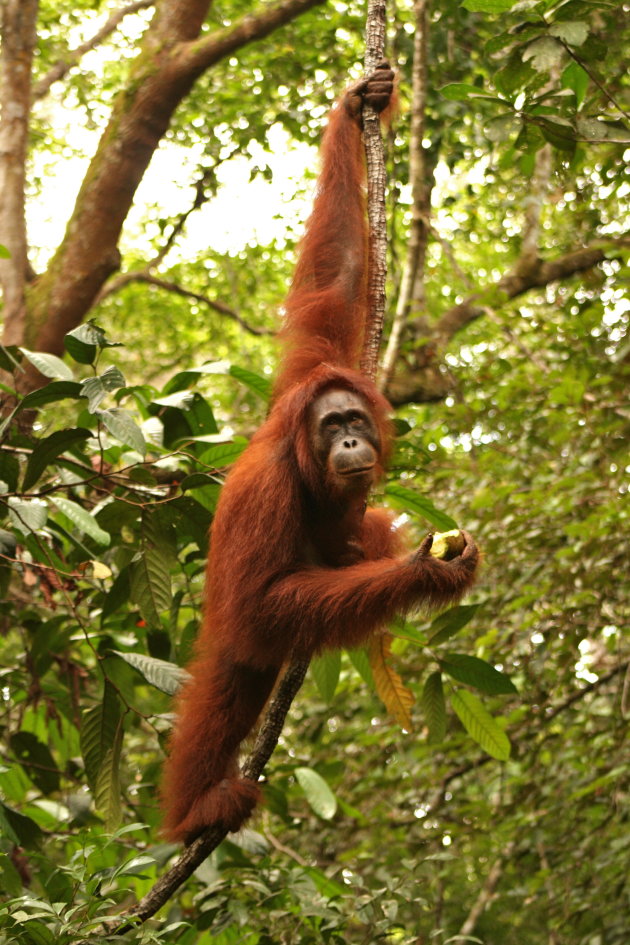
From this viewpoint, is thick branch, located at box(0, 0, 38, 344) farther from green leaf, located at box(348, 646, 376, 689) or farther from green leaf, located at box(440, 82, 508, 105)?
green leaf, located at box(440, 82, 508, 105)

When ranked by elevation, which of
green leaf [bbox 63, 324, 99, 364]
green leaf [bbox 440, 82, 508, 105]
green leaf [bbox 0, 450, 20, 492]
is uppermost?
green leaf [bbox 440, 82, 508, 105]

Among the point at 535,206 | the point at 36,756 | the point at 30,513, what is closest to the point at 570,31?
the point at 30,513

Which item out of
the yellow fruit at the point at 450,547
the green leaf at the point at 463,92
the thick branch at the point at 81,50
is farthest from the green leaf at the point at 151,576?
the thick branch at the point at 81,50

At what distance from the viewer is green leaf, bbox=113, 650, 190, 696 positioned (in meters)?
2.62

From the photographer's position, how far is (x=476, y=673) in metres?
2.61

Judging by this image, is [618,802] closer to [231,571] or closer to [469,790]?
[469,790]

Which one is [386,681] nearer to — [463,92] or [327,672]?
[327,672]

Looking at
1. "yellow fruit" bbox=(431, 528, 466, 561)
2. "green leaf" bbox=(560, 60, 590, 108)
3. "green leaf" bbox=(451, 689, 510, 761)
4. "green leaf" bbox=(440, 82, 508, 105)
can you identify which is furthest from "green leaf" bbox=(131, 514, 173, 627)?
"green leaf" bbox=(560, 60, 590, 108)

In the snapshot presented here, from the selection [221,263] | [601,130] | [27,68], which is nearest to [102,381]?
[601,130]

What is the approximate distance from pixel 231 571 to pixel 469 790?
3032 millimetres

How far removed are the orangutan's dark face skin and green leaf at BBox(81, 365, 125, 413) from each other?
65cm

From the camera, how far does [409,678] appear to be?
4.85 metres

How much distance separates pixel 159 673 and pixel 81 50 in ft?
22.0

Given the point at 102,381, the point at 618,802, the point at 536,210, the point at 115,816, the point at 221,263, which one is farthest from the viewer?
the point at 221,263
